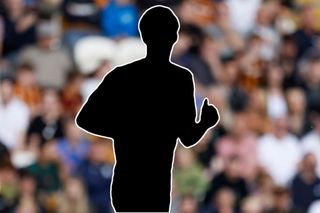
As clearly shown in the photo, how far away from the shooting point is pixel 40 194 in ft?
22.7

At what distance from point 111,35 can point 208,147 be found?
5.01ft

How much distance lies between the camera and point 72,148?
24.7 ft

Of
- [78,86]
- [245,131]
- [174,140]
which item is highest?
[174,140]

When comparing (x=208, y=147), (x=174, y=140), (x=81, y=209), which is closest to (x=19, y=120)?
(x=81, y=209)

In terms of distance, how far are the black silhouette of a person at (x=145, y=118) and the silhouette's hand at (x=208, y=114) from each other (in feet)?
0.20

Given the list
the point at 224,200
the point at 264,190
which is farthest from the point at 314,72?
the point at 224,200

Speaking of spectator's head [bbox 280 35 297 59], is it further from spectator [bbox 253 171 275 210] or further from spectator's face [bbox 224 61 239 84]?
spectator [bbox 253 171 275 210]

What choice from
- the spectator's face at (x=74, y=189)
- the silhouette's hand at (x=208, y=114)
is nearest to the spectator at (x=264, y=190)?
the spectator's face at (x=74, y=189)

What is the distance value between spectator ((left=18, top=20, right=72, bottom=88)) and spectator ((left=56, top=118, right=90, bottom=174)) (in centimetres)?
60

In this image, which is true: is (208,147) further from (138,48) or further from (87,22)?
(87,22)

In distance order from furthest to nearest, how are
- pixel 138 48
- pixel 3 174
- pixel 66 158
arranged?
pixel 138 48, pixel 66 158, pixel 3 174

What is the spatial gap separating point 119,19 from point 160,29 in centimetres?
732

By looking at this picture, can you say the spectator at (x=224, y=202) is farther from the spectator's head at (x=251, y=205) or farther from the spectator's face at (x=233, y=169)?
the spectator's face at (x=233, y=169)

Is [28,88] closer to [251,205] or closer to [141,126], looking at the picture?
[251,205]
